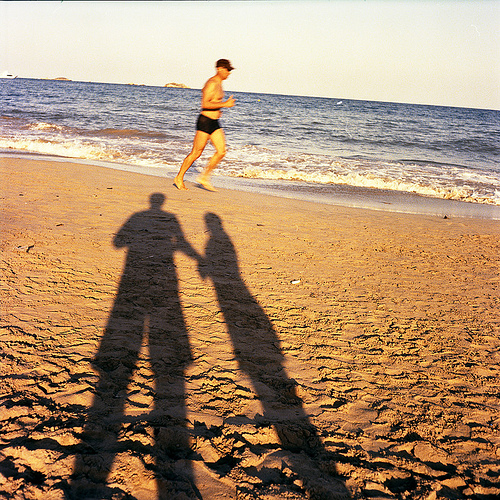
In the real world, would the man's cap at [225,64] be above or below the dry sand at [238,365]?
above

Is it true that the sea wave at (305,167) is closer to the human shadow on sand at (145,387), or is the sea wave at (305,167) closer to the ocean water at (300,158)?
the ocean water at (300,158)

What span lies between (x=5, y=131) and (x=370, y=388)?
1698 centimetres

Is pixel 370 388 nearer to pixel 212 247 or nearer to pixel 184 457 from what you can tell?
pixel 184 457

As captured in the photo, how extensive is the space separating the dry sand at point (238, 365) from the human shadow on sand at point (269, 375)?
1 centimetres

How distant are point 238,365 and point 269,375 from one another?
207 mm

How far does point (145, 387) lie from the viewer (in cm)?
216

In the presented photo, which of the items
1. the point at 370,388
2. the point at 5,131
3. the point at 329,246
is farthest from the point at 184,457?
the point at 5,131

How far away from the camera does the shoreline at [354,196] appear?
769 centimetres

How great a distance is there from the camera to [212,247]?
14.5 ft

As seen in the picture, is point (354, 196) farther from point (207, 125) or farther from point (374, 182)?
point (207, 125)

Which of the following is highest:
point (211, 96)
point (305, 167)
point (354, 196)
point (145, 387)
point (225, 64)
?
point (225, 64)

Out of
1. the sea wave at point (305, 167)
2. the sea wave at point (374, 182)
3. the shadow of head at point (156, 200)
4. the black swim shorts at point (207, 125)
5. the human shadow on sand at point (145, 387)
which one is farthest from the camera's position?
the sea wave at point (305, 167)

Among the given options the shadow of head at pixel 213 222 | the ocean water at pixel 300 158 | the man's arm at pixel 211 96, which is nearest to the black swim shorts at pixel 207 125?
the man's arm at pixel 211 96

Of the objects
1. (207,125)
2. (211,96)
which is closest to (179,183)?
(207,125)
